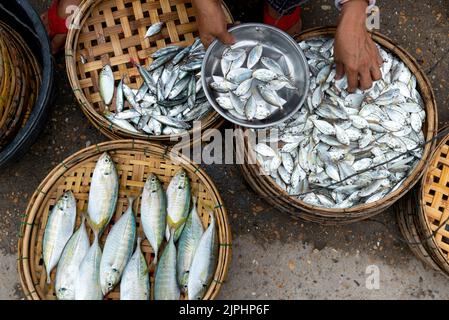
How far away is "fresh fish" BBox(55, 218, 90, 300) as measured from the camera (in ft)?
7.42

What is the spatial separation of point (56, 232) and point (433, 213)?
2090 millimetres

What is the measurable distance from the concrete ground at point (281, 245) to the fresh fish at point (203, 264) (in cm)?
47

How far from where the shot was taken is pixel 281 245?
2.85 m

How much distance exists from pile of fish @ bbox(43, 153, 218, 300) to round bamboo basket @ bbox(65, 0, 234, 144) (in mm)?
314

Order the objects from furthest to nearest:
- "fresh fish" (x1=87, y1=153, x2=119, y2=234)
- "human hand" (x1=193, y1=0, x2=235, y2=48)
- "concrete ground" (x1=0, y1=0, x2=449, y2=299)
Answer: "concrete ground" (x1=0, y1=0, x2=449, y2=299), "fresh fish" (x1=87, y1=153, x2=119, y2=234), "human hand" (x1=193, y1=0, x2=235, y2=48)

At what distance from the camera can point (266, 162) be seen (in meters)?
2.39

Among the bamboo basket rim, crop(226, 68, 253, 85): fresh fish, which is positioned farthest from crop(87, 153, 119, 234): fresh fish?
the bamboo basket rim

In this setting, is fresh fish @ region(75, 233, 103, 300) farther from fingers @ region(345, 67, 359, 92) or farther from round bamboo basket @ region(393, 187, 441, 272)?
round bamboo basket @ region(393, 187, 441, 272)

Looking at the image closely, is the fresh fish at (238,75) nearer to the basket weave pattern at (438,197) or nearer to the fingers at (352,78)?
the fingers at (352,78)

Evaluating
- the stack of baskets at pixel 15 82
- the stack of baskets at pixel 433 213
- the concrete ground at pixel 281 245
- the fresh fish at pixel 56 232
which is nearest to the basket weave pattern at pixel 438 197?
the stack of baskets at pixel 433 213

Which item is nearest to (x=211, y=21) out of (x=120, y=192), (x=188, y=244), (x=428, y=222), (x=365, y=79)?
(x=365, y=79)

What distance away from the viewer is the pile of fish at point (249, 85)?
231cm

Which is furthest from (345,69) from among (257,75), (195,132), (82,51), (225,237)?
(82,51)
